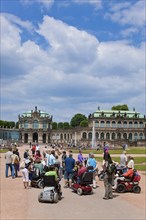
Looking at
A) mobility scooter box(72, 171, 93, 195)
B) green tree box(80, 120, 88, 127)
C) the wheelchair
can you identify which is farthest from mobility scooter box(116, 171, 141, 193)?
green tree box(80, 120, 88, 127)

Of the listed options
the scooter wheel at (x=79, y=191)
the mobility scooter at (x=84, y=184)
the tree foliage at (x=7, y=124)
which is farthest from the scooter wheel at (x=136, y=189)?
the tree foliage at (x=7, y=124)

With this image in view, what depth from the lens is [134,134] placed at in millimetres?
140875

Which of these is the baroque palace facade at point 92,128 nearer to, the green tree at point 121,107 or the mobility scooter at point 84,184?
the green tree at point 121,107

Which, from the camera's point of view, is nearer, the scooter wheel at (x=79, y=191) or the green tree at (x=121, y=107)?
the scooter wheel at (x=79, y=191)

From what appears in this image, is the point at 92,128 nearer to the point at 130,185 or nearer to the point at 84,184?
the point at 130,185

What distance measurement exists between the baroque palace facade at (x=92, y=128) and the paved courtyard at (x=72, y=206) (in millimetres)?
116320

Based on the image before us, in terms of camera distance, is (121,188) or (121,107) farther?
(121,107)

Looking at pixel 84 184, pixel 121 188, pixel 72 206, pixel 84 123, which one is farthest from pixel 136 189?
pixel 84 123

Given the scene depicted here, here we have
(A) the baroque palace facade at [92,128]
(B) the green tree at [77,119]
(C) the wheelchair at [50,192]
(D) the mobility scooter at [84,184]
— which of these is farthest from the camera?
(B) the green tree at [77,119]

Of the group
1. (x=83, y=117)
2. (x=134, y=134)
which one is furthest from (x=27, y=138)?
(x=134, y=134)

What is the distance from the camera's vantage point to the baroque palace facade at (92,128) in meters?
138

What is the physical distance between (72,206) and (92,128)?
121 meters

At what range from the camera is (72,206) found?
44.1 ft

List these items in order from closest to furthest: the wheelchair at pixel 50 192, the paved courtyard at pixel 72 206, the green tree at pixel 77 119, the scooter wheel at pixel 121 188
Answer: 1. the paved courtyard at pixel 72 206
2. the wheelchair at pixel 50 192
3. the scooter wheel at pixel 121 188
4. the green tree at pixel 77 119
